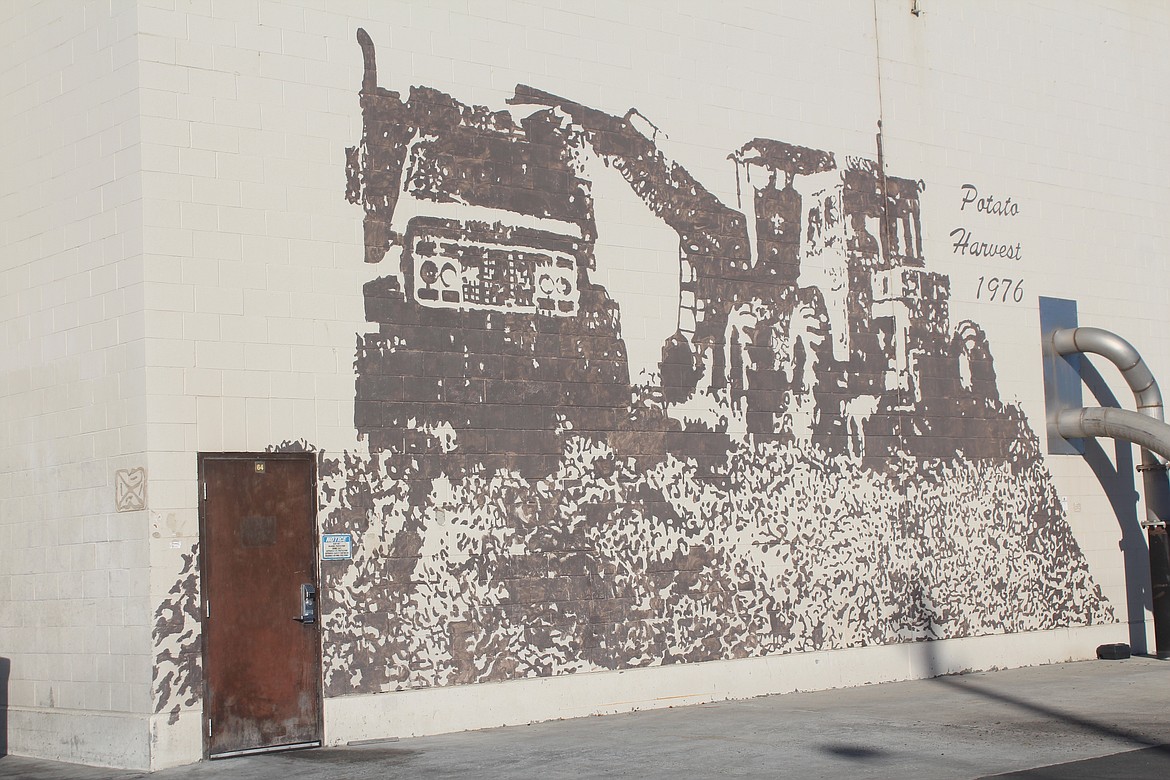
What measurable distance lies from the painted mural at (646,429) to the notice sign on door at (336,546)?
0.08m

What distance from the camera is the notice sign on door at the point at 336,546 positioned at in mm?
11570

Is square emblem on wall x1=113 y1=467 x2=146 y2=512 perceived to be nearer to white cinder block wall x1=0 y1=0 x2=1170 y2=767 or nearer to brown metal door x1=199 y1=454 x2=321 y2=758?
white cinder block wall x1=0 y1=0 x2=1170 y2=767

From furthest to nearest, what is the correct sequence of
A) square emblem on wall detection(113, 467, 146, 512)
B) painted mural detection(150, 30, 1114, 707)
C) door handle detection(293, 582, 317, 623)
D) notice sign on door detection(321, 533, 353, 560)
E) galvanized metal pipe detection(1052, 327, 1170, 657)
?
galvanized metal pipe detection(1052, 327, 1170, 657)
painted mural detection(150, 30, 1114, 707)
notice sign on door detection(321, 533, 353, 560)
door handle detection(293, 582, 317, 623)
square emblem on wall detection(113, 467, 146, 512)

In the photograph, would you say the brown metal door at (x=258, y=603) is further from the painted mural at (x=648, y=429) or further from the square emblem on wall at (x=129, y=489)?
the square emblem on wall at (x=129, y=489)

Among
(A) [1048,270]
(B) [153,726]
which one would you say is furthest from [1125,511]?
(B) [153,726]

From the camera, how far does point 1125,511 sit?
1814 centimetres

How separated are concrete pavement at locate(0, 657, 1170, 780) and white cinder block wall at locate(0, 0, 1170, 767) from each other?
62 centimetres

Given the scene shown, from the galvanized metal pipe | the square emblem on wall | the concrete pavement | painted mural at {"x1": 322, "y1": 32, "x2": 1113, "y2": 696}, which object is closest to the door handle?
painted mural at {"x1": 322, "y1": 32, "x2": 1113, "y2": 696}

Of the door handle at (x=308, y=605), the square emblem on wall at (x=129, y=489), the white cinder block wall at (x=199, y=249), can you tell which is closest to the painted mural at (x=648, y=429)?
Answer: the door handle at (x=308, y=605)

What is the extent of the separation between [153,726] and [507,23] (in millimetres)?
7083

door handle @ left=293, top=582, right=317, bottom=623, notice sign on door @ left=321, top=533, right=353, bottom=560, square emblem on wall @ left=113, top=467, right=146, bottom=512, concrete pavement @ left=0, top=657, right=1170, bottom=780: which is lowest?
concrete pavement @ left=0, top=657, right=1170, bottom=780

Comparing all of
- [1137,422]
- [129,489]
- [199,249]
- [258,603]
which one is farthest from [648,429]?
[1137,422]

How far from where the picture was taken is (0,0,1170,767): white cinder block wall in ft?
36.2

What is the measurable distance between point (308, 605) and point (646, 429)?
393 cm
